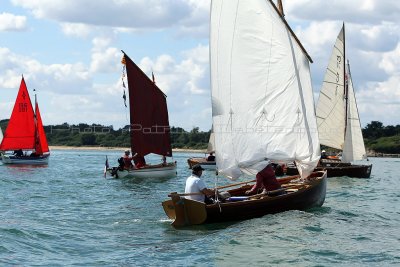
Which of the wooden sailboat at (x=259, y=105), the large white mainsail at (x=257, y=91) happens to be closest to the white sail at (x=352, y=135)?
the wooden sailboat at (x=259, y=105)

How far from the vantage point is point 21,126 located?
72.2 m

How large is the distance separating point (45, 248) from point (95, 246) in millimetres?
1399

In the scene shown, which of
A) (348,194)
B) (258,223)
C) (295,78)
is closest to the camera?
(258,223)

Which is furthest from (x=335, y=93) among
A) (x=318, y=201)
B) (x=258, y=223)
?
(x=258, y=223)

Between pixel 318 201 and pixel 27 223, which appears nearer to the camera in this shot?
pixel 27 223

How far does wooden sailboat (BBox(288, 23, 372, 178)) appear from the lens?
5578cm

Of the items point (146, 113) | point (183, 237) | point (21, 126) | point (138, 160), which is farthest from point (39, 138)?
point (183, 237)

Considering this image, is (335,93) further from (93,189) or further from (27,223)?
(27,223)

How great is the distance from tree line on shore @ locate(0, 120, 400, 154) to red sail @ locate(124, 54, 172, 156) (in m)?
94.4

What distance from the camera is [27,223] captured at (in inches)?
1038

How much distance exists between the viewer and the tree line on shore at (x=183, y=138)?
143875 mm

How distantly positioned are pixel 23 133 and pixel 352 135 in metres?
32.5

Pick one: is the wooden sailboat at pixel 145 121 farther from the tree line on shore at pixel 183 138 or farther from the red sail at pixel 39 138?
the tree line on shore at pixel 183 138

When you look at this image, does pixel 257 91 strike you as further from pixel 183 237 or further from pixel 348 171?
pixel 348 171
